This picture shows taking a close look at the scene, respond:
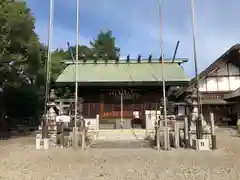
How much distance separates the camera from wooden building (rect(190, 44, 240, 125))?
25.8 meters

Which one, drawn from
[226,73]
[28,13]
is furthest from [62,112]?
[226,73]

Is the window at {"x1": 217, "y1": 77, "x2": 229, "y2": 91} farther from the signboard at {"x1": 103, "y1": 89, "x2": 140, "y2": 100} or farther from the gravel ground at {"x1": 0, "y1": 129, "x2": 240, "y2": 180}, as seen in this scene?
the gravel ground at {"x1": 0, "y1": 129, "x2": 240, "y2": 180}

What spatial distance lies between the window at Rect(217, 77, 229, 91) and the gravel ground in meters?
16.8

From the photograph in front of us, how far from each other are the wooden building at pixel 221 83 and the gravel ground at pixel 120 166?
16.2 meters

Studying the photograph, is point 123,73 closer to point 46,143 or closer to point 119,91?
point 119,91

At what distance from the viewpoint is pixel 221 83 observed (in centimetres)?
2612

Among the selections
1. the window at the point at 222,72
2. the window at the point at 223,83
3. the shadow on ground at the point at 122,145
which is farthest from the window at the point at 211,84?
the shadow on ground at the point at 122,145

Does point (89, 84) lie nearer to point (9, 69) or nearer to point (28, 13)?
point (9, 69)

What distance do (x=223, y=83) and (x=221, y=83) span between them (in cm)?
19

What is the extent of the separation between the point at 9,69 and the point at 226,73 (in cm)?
1938

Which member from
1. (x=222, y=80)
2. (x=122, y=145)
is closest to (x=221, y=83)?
(x=222, y=80)

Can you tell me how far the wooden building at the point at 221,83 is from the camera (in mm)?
25781

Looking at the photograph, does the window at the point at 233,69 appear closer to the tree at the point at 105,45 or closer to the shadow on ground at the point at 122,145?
the shadow on ground at the point at 122,145

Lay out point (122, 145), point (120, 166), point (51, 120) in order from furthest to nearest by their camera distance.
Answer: point (51, 120)
point (122, 145)
point (120, 166)
